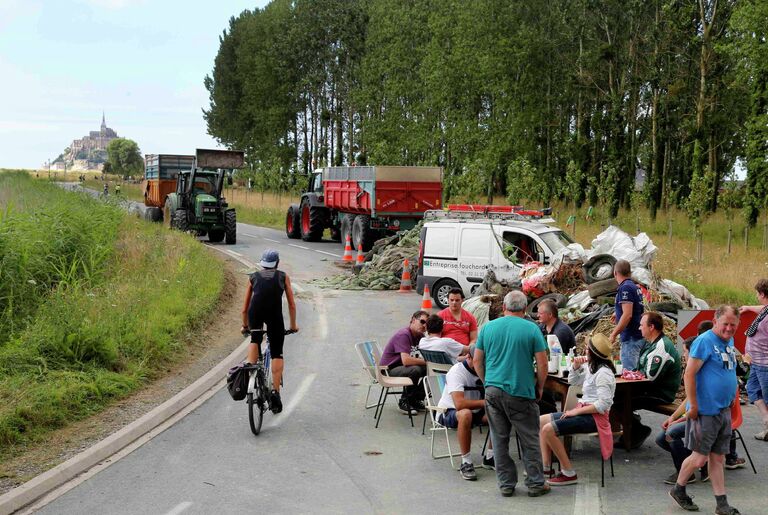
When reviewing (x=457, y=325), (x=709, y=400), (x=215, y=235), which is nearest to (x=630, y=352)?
(x=457, y=325)

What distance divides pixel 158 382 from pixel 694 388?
7612 millimetres

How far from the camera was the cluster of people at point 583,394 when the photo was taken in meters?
7.46

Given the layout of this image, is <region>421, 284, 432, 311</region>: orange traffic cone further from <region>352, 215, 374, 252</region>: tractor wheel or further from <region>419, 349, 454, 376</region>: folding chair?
<region>352, 215, 374, 252</region>: tractor wheel

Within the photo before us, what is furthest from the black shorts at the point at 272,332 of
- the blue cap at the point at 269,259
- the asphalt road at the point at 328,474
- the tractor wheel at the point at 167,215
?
the tractor wheel at the point at 167,215

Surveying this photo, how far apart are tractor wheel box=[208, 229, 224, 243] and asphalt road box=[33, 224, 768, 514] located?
22.9 meters

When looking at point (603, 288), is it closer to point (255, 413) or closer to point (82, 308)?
point (255, 413)

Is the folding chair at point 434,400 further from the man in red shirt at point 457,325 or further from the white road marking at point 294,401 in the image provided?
the white road marking at point 294,401

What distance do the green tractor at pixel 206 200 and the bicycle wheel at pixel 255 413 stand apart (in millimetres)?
23922

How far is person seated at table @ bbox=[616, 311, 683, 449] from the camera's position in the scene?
9.12 m

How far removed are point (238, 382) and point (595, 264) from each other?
8085 millimetres

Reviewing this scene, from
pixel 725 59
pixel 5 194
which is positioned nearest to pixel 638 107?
pixel 725 59

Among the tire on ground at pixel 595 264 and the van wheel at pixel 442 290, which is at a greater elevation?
the tire on ground at pixel 595 264

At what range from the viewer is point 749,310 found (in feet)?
36.7

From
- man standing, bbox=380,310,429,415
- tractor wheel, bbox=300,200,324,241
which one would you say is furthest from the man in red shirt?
tractor wheel, bbox=300,200,324,241
